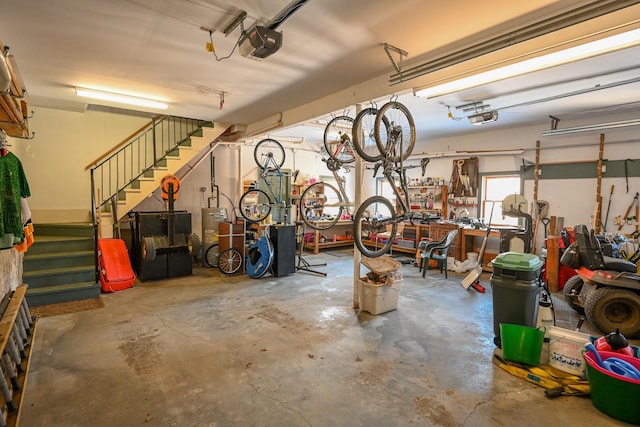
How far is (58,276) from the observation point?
14.5 ft

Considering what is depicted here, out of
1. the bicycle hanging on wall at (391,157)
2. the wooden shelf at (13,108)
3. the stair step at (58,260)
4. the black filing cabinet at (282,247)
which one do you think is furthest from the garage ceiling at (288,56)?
the stair step at (58,260)

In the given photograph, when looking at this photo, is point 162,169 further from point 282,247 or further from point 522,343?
point 522,343

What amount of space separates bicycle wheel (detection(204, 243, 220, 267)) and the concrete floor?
1930 mm

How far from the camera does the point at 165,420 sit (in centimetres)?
213

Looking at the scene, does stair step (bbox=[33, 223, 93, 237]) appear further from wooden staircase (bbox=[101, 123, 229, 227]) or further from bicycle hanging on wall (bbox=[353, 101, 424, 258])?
bicycle hanging on wall (bbox=[353, 101, 424, 258])

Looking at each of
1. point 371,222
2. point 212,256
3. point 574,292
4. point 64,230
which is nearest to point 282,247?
point 212,256

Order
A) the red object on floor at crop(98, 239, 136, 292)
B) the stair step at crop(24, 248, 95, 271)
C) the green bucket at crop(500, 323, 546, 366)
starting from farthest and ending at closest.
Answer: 1. the red object on floor at crop(98, 239, 136, 292)
2. the stair step at crop(24, 248, 95, 271)
3. the green bucket at crop(500, 323, 546, 366)

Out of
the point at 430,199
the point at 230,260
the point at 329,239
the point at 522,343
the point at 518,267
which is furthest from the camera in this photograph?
the point at 329,239

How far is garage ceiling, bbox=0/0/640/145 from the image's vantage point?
241cm

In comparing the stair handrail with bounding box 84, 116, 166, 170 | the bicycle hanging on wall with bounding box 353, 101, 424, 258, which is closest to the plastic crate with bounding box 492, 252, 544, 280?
the bicycle hanging on wall with bounding box 353, 101, 424, 258

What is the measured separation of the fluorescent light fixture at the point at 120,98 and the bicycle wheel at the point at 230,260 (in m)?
2.71

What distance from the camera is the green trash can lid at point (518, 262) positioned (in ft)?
9.75

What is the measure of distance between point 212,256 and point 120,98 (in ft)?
10.6

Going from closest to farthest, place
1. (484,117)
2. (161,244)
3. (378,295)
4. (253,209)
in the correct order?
(378,295)
(484,117)
(161,244)
(253,209)
